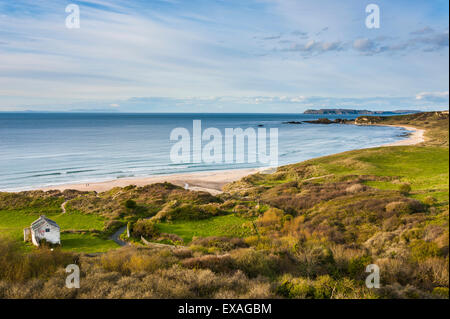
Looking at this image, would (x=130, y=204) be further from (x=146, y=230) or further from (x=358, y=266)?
(x=358, y=266)

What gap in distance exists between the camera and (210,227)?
16.5m

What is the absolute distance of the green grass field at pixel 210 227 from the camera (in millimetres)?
15336

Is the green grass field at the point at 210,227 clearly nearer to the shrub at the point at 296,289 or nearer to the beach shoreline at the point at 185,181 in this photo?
the shrub at the point at 296,289

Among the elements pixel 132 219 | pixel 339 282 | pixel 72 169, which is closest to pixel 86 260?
pixel 339 282

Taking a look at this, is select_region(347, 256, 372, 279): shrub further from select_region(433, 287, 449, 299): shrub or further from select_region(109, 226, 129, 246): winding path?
select_region(109, 226, 129, 246): winding path

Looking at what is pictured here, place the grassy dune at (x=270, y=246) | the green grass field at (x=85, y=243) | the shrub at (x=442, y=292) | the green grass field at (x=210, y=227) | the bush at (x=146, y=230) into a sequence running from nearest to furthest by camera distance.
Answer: the shrub at (x=442, y=292) → the grassy dune at (x=270, y=246) → the green grass field at (x=85, y=243) → the green grass field at (x=210, y=227) → the bush at (x=146, y=230)

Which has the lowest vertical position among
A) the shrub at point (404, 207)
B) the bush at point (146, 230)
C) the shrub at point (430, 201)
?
the bush at point (146, 230)

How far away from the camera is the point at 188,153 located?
73.3 metres

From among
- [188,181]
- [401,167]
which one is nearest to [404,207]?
[401,167]

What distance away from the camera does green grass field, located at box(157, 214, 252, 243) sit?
1534 cm

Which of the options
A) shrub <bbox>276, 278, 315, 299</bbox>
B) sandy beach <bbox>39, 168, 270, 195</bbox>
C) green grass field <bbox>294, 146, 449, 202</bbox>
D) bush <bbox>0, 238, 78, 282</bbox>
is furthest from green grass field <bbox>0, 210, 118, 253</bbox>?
green grass field <bbox>294, 146, 449, 202</bbox>

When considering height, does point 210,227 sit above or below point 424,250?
below

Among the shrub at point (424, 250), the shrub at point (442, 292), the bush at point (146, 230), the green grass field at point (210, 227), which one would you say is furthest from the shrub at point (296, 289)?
the bush at point (146, 230)
